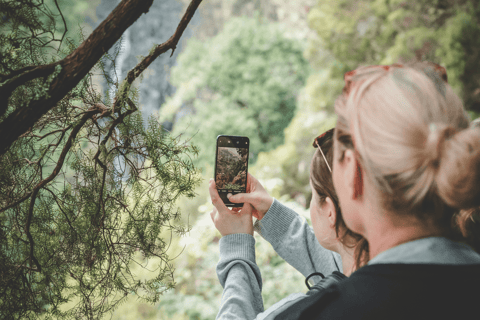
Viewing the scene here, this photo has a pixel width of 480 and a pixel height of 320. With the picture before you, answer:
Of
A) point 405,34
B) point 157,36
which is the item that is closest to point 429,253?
point 405,34

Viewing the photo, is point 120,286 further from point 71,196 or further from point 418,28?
point 418,28

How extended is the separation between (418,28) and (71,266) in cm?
327

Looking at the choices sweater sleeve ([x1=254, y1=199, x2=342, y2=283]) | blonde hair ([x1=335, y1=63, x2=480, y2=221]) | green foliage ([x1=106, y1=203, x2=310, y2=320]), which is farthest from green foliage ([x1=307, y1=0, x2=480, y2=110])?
blonde hair ([x1=335, y1=63, x2=480, y2=221])

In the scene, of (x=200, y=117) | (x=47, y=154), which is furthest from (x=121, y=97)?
(x=200, y=117)

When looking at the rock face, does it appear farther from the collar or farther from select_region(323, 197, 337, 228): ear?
the collar

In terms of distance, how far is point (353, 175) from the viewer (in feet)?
1.22

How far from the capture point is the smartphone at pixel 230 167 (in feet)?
2.33

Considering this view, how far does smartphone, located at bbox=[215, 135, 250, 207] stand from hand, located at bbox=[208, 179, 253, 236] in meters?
0.04

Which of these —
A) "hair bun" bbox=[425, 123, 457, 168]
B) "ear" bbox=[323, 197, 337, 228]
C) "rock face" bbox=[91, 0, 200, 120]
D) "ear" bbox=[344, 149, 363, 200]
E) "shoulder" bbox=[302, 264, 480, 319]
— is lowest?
"shoulder" bbox=[302, 264, 480, 319]

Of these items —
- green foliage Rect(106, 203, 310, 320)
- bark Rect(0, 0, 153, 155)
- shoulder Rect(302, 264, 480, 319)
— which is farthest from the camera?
green foliage Rect(106, 203, 310, 320)

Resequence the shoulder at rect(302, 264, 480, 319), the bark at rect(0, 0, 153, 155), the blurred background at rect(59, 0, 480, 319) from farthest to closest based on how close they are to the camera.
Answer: the blurred background at rect(59, 0, 480, 319) < the bark at rect(0, 0, 153, 155) < the shoulder at rect(302, 264, 480, 319)

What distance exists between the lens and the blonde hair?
313mm

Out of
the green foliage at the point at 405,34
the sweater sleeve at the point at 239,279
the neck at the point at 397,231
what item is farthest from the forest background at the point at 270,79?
the neck at the point at 397,231

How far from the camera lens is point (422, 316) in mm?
301
